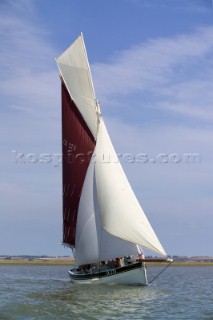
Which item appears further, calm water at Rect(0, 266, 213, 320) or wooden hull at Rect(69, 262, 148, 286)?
wooden hull at Rect(69, 262, 148, 286)

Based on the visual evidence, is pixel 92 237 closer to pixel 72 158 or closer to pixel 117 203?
pixel 117 203

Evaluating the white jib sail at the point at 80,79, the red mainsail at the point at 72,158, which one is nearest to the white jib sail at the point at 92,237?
the red mainsail at the point at 72,158

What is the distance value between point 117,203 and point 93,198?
340cm

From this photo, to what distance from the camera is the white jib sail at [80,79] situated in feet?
191

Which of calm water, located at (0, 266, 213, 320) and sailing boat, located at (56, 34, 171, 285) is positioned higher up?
sailing boat, located at (56, 34, 171, 285)

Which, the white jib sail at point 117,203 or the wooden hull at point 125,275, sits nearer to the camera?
the white jib sail at point 117,203

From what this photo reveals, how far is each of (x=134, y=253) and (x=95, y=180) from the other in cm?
793

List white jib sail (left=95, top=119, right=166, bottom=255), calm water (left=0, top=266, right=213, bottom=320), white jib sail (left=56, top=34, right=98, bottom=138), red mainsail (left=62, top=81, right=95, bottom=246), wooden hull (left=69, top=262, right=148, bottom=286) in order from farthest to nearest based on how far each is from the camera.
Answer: white jib sail (left=56, top=34, right=98, bottom=138)
red mainsail (left=62, top=81, right=95, bottom=246)
wooden hull (left=69, top=262, right=148, bottom=286)
white jib sail (left=95, top=119, right=166, bottom=255)
calm water (left=0, top=266, right=213, bottom=320)

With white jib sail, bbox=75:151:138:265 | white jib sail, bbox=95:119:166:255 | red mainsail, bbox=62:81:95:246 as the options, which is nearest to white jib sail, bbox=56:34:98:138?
red mainsail, bbox=62:81:95:246

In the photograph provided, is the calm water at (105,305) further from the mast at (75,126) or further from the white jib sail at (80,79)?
the white jib sail at (80,79)

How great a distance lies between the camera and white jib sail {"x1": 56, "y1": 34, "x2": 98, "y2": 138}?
58.3 m

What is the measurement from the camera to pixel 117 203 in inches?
1993

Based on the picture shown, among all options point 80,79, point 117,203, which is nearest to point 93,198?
point 117,203

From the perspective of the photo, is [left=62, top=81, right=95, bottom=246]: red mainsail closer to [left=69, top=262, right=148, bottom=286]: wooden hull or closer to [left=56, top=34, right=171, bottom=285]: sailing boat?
[left=56, top=34, right=171, bottom=285]: sailing boat
